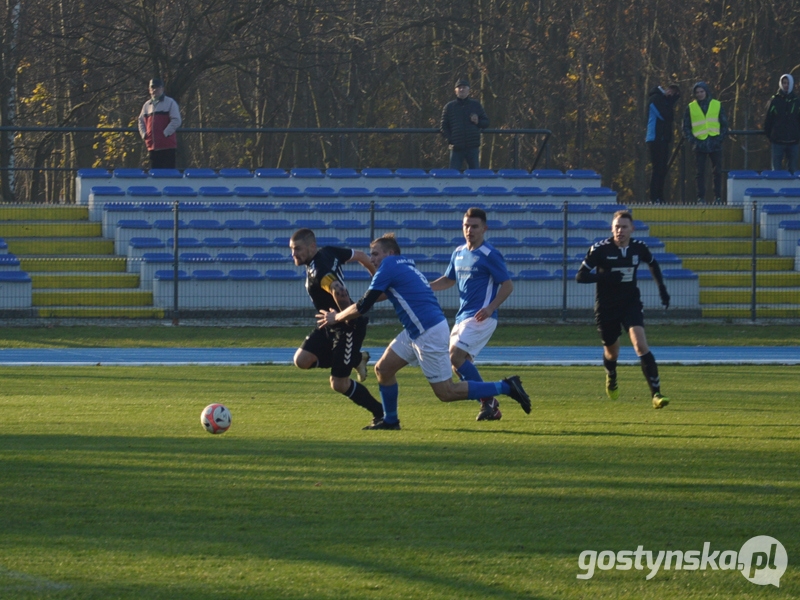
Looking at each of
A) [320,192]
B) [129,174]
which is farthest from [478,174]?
[129,174]

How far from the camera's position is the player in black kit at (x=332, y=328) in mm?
9219

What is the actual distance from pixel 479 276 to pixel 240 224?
13.0m

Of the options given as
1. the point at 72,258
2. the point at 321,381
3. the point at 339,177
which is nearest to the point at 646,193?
the point at 339,177

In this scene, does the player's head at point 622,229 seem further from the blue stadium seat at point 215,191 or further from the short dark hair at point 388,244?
the blue stadium seat at point 215,191

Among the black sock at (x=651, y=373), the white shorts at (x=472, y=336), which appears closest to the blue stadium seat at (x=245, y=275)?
the black sock at (x=651, y=373)

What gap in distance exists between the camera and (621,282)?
11211 mm

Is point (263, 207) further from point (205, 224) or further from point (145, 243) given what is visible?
point (145, 243)

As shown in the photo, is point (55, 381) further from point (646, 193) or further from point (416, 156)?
point (646, 193)

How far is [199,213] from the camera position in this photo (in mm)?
22797

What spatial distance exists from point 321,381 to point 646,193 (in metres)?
28.1

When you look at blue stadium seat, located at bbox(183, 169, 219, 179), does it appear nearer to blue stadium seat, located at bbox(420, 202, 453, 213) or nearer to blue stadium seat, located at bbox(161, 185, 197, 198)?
blue stadium seat, located at bbox(161, 185, 197, 198)

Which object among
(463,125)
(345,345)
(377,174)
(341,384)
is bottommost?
(341,384)

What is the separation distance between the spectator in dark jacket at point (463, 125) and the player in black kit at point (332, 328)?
49.0ft

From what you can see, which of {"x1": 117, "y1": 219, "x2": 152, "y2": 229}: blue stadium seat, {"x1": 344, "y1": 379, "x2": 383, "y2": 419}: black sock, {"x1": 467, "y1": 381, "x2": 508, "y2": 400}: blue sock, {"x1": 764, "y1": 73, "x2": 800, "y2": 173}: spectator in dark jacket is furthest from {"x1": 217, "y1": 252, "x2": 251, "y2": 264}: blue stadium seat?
{"x1": 467, "y1": 381, "x2": 508, "y2": 400}: blue sock
